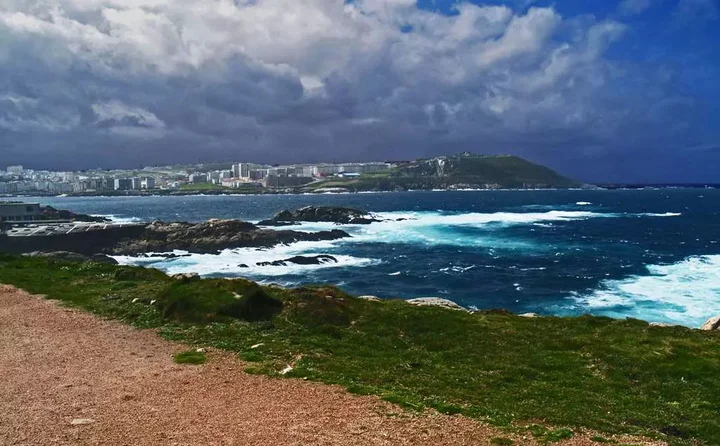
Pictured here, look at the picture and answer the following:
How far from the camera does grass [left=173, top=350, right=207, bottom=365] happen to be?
51.1 feet

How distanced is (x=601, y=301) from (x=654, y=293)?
19.7 ft

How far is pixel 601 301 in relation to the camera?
4462 centimetres

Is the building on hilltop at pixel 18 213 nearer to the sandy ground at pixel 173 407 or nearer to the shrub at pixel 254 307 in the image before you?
the shrub at pixel 254 307

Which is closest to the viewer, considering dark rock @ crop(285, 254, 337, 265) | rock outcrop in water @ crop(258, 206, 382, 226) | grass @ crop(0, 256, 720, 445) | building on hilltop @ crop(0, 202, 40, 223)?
grass @ crop(0, 256, 720, 445)

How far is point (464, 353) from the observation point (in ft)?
55.7

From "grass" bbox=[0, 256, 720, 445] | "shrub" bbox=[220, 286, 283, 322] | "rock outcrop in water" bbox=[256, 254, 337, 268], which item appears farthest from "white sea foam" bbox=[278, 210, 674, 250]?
"shrub" bbox=[220, 286, 283, 322]

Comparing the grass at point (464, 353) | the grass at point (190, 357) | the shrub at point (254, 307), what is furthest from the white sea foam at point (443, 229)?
the grass at point (190, 357)

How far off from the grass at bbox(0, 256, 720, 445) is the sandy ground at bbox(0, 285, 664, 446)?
0.98m

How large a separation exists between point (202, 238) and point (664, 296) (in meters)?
65.3

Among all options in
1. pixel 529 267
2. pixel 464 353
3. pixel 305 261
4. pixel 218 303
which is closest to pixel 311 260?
pixel 305 261

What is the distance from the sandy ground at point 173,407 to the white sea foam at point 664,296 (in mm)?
31923

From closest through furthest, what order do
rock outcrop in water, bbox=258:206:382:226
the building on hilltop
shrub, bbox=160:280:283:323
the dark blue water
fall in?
shrub, bbox=160:280:283:323 → the dark blue water → the building on hilltop → rock outcrop in water, bbox=258:206:382:226

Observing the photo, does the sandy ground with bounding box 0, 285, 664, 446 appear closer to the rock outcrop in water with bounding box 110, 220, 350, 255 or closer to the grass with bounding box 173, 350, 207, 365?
the grass with bounding box 173, 350, 207, 365

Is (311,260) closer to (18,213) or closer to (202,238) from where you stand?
(202,238)
